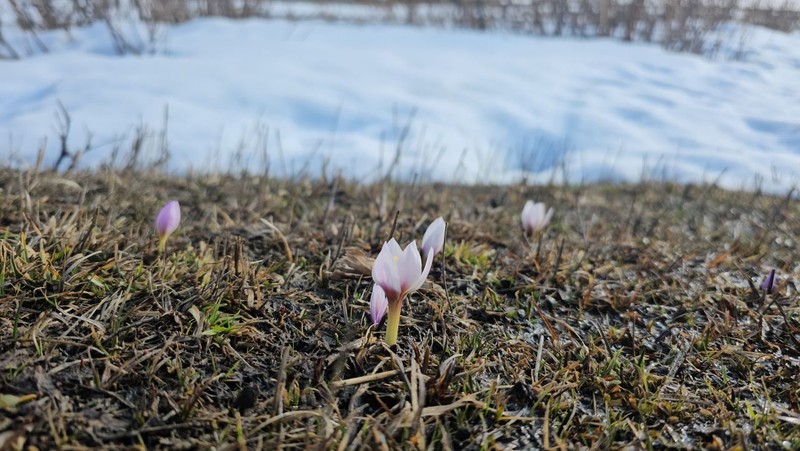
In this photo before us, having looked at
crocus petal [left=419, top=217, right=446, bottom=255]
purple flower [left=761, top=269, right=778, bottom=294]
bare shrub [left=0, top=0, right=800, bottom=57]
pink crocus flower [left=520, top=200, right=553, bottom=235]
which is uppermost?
bare shrub [left=0, top=0, right=800, bottom=57]

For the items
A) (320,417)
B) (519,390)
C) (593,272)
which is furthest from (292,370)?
(593,272)

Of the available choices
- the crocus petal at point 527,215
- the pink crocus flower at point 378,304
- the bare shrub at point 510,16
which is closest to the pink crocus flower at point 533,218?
the crocus petal at point 527,215

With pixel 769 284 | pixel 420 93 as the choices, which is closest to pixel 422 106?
pixel 420 93

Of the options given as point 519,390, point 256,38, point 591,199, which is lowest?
point 591,199

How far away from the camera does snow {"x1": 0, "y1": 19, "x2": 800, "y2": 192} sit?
4.22 m

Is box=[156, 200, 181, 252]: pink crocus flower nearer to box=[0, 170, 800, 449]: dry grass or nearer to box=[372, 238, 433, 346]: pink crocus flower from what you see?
box=[0, 170, 800, 449]: dry grass

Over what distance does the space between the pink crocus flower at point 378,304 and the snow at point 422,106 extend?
2.13 metres

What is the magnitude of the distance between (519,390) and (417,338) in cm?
29

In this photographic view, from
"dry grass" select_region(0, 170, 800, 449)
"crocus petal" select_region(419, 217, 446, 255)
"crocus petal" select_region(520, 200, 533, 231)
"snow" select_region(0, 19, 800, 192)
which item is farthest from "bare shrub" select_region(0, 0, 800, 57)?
"crocus petal" select_region(419, 217, 446, 255)

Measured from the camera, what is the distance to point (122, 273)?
153 centimetres

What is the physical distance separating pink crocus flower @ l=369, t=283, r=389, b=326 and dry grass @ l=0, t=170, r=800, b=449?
6 cm

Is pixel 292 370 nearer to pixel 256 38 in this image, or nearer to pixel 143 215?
pixel 143 215

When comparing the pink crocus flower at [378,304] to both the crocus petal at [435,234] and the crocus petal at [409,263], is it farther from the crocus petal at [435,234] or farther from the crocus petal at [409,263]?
the crocus petal at [435,234]

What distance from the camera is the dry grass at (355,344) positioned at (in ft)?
3.67
